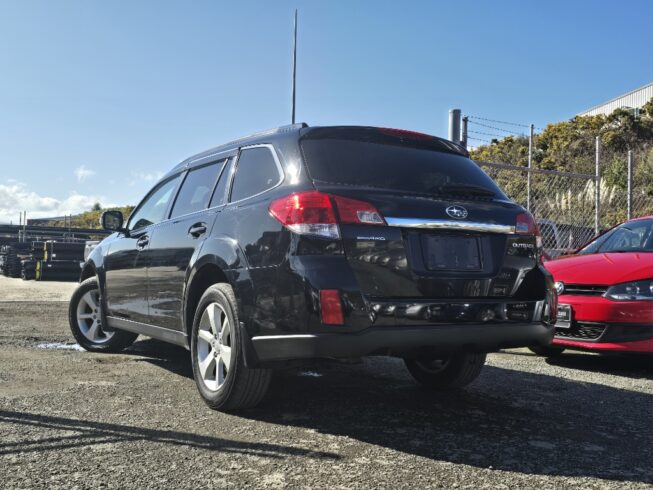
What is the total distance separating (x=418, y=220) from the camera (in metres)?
3.41

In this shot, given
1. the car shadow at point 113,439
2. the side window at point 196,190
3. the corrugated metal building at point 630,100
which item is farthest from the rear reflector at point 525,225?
the corrugated metal building at point 630,100

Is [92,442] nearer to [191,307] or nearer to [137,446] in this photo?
[137,446]

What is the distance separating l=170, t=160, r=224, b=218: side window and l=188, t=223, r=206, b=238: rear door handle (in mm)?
197

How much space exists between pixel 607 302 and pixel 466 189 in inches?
89.5

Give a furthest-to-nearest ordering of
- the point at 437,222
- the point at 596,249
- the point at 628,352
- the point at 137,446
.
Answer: the point at 596,249
the point at 628,352
the point at 437,222
the point at 137,446

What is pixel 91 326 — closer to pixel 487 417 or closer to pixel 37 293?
pixel 487 417

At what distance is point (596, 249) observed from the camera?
21.9 feet

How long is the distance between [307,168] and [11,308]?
8.03 m

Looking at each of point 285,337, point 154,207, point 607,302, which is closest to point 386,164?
point 285,337

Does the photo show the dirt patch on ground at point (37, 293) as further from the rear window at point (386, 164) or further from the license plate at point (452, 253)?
the license plate at point (452, 253)

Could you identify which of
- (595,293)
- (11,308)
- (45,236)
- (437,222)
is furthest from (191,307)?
(45,236)

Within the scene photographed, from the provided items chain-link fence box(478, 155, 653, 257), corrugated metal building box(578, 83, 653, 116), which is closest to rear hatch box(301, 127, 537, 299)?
chain-link fence box(478, 155, 653, 257)

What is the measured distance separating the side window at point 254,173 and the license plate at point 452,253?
980 mm

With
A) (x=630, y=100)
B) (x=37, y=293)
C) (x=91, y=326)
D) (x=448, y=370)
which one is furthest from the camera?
(x=630, y=100)
